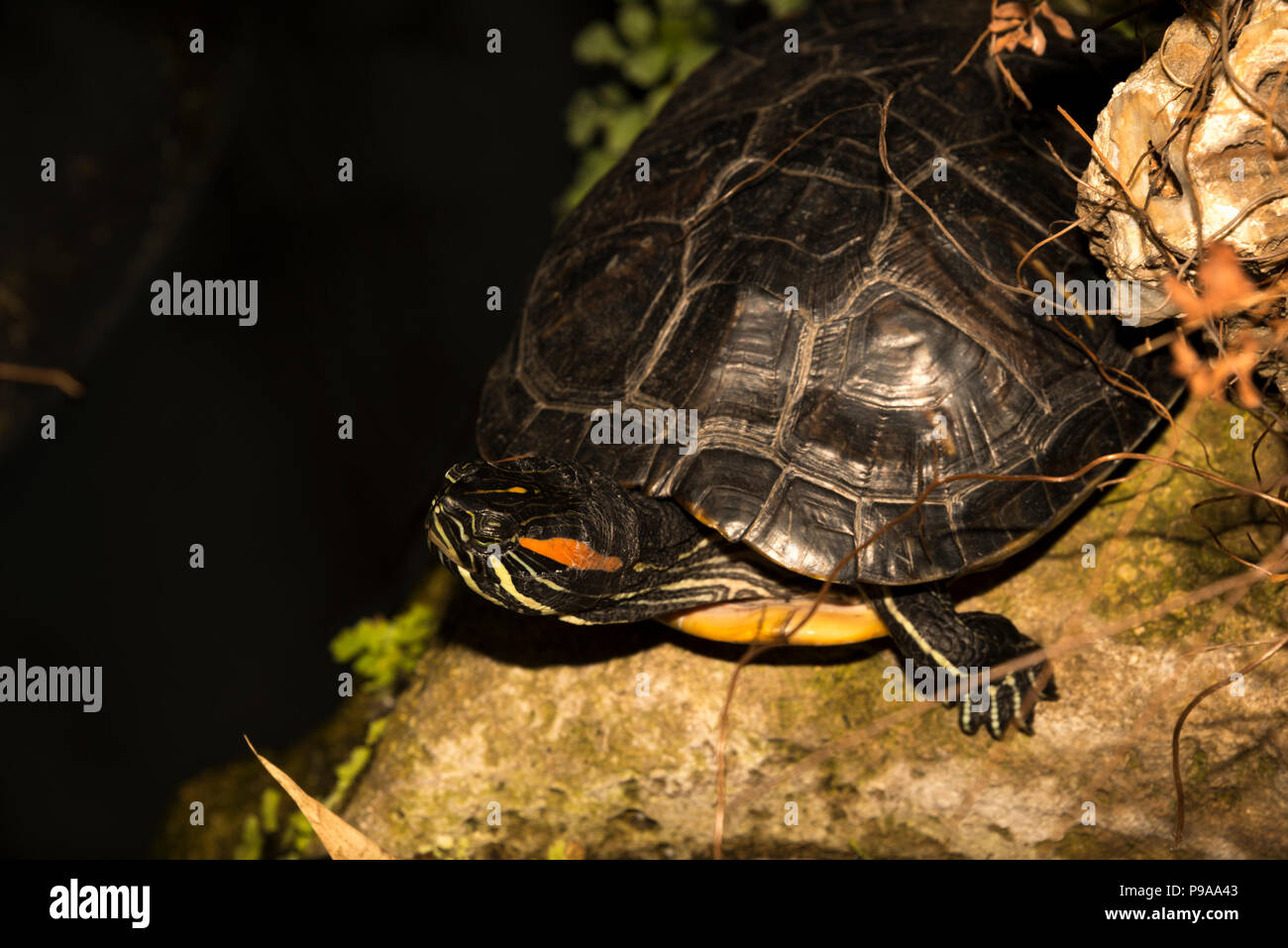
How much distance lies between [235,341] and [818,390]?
549 centimetres

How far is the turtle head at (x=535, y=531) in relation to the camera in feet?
10.8

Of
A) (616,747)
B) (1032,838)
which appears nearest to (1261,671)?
(1032,838)

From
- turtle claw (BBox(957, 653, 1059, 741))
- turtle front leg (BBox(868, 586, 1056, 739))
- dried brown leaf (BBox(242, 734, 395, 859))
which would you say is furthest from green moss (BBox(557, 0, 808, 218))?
dried brown leaf (BBox(242, 734, 395, 859))

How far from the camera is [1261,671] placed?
12.3 feet

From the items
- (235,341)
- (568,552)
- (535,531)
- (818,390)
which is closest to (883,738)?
(818,390)

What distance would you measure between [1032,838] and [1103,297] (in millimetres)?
2453

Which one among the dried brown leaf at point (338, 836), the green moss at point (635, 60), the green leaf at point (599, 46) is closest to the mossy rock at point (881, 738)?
the dried brown leaf at point (338, 836)

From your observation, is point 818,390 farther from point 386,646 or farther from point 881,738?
point 386,646

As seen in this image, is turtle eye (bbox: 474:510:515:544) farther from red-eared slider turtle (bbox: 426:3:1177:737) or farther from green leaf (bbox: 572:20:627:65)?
green leaf (bbox: 572:20:627:65)

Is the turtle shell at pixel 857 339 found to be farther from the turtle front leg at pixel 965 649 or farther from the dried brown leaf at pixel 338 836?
the dried brown leaf at pixel 338 836

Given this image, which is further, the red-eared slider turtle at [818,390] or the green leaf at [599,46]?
the green leaf at [599,46]

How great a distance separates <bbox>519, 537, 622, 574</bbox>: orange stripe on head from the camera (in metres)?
3.34

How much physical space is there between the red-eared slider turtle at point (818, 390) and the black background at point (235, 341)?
245cm

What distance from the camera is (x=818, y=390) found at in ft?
11.9
